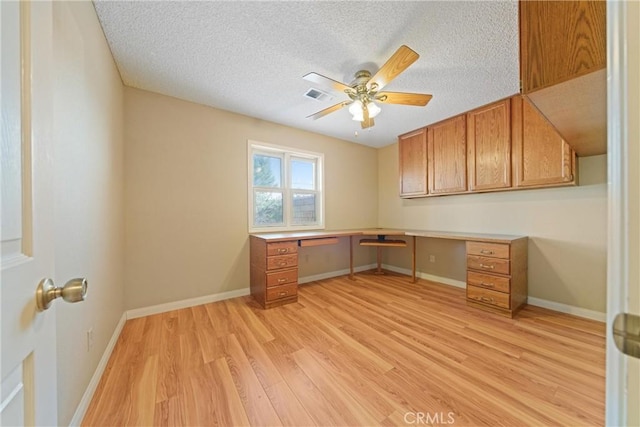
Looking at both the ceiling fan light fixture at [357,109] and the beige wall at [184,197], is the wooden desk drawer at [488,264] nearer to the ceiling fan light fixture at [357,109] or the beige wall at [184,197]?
the ceiling fan light fixture at [357,109]

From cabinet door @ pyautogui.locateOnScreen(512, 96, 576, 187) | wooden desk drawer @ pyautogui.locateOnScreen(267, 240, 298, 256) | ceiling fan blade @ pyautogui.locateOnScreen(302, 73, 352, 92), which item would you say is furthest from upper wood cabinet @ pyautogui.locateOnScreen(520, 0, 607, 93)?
wooden desk drawer @ pyautogui.locateOnScreen(267, 240, 298, 256)

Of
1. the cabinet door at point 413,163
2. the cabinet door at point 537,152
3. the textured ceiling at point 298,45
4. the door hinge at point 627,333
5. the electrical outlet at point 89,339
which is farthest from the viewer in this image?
the cabinet door at point 413,163

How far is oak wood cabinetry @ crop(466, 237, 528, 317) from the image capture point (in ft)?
7.98

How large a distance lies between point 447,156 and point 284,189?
7.97 feet

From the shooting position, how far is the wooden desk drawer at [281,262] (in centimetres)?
275

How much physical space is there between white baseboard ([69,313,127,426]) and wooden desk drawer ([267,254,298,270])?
1428mm

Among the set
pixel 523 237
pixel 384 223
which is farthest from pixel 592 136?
pixel 384 223

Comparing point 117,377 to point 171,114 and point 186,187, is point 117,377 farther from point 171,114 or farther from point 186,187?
point 171,114

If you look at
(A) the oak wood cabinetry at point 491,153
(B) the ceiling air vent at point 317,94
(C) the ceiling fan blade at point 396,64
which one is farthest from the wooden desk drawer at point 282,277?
(A) the oak wood cabinetry at point 491,153

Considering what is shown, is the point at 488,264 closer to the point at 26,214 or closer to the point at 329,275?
the point at 329,275

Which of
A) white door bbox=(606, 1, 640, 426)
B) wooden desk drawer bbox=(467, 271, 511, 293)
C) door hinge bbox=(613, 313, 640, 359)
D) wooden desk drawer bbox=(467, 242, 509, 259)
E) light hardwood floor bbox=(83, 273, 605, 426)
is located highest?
white door bbox=(606, 1, 640, 426)

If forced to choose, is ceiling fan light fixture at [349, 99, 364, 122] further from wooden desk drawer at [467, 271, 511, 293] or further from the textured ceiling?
wooden desk drawer at [467, 271, 511, 293]

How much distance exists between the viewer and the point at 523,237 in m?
2.71

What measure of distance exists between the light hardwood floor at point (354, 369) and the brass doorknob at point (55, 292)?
1.14 m
